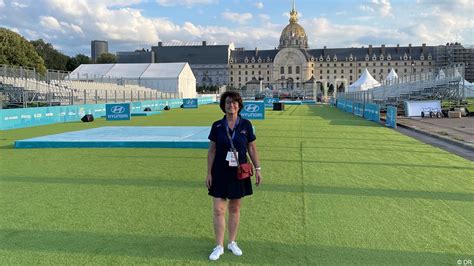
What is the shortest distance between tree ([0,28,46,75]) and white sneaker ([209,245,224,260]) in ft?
202

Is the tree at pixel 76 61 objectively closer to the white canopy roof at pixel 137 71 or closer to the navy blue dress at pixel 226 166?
the white canopy roof at pixel 137 71

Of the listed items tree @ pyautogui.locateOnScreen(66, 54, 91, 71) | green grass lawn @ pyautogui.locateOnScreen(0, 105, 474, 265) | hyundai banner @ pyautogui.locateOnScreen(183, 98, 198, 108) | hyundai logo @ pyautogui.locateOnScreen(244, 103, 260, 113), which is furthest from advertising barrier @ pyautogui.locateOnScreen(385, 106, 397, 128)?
tree @ pyautogui.locateOnScreen(66, 54, 91, 71)

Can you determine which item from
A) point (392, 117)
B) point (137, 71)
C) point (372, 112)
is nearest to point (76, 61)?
point (137, 71)

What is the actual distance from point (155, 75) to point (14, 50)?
2110 centimetres

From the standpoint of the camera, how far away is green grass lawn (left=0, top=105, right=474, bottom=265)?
15.7 feet

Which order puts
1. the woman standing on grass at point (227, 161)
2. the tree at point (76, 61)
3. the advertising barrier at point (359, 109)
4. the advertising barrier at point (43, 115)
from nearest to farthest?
the woman standing on grass at point (227, 161) → the advertising barrier at point (43, 115) → the advertising barrier at point (359, 109) → the tree at point (76, 61)

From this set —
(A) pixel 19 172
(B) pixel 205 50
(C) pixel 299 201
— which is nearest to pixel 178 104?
(A) pixel 19 172

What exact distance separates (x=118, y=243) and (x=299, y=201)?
119 inches

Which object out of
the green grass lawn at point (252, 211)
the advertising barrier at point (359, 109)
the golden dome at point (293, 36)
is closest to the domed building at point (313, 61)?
the golden dome at point (293, 36)

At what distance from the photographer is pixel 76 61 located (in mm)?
132125

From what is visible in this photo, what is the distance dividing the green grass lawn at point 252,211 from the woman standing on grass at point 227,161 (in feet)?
1.50

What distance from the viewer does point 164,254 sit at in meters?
4.73

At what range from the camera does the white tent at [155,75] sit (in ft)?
233

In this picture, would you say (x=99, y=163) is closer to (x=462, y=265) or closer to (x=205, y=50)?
(x=462, y=265)
